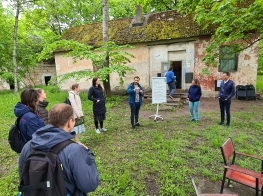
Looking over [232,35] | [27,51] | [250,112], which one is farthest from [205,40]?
[27,51]

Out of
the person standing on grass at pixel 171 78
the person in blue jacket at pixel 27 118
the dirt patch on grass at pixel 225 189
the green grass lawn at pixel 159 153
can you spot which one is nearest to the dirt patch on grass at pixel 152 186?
the green grass lawn at pixel 159 153

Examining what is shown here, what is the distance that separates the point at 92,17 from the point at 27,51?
12.0 metres

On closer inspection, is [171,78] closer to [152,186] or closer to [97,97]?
[97,97]

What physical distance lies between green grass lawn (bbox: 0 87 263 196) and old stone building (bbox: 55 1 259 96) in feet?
15.6

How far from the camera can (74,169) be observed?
1.36m

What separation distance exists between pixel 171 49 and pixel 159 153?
9.10 metres

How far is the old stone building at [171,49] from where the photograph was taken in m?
10.3

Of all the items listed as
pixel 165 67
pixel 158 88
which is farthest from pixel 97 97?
pixel 165 67

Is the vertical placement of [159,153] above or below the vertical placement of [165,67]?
below

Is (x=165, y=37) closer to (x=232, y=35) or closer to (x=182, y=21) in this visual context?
(x=182, y=21)

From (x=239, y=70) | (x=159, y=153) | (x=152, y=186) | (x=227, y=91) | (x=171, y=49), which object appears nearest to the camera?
(x=152, y=186)

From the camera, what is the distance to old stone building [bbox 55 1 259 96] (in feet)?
33.8

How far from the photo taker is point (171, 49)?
1136 cm

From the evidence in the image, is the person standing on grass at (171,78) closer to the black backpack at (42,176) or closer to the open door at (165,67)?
the open door at (165,67)
